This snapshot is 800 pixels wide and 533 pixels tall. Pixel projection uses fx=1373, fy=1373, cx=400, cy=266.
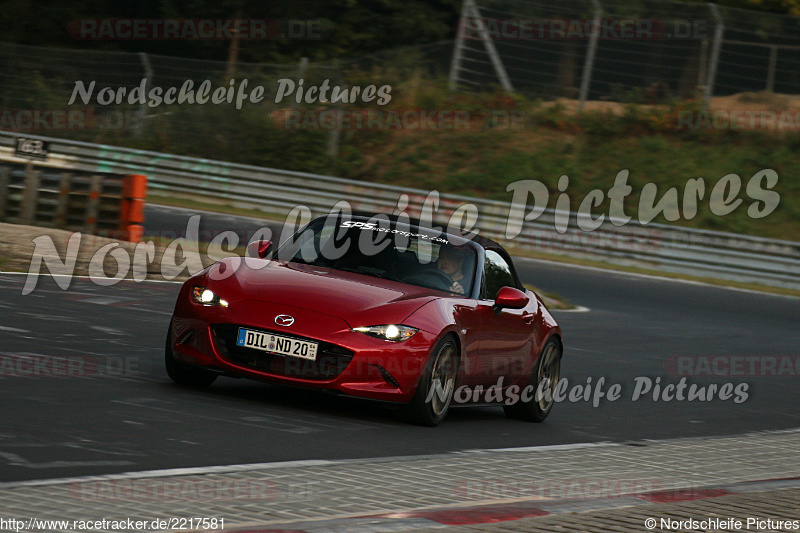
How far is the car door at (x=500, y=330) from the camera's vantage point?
33.3ft

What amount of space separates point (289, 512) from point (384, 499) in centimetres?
72

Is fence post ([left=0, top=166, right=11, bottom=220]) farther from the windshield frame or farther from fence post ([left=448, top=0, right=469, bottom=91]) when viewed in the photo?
fence post ([left=448, top=0, right=469, bottom=91])

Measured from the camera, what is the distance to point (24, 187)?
21562mm

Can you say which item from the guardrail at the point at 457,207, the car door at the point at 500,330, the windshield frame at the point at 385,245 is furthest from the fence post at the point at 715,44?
the windshield frame at the point at 385,245

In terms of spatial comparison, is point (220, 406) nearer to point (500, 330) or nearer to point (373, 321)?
point (373, 321)

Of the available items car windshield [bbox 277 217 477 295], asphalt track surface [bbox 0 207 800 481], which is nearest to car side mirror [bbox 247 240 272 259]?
car windshield [bbox 277 217 477 295]

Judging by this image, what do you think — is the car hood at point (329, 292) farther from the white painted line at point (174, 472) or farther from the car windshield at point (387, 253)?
the white painted line at point (174, 472)

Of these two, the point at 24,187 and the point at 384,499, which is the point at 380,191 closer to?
the point at 24,187

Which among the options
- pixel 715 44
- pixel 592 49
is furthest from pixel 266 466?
pixel 715 44

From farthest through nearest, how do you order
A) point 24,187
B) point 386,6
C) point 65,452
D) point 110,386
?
point 386,6 < point 24,187 < point 110,386 < point 65,452

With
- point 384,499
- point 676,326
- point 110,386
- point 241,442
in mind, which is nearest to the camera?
point 384,499

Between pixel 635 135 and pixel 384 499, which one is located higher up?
pixel 635 135

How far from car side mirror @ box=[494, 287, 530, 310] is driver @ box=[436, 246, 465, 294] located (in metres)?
0.28

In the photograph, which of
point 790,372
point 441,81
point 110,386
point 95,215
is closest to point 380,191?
point 441,81
